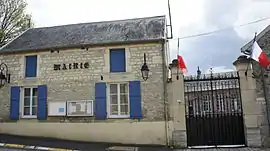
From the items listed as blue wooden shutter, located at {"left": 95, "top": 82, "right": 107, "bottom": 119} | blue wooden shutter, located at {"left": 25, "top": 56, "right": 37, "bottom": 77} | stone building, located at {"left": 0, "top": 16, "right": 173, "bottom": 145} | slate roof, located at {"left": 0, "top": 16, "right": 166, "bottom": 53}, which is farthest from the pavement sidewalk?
slate roof, located at {"left": 0, "top": 16, "right": 166, "bottom": 53}

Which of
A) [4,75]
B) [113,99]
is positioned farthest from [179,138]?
[4,75]

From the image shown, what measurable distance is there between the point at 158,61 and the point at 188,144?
3.40m

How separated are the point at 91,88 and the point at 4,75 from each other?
4.25m

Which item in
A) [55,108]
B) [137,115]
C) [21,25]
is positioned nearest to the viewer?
[137,115]

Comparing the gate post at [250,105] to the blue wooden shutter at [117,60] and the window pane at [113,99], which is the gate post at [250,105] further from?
the window pane at [113,99]

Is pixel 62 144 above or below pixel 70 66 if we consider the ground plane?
below

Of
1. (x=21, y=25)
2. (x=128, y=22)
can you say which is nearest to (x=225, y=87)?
(x=128, y=22)

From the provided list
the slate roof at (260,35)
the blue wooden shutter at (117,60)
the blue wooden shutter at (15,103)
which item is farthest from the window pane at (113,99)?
the slate roof at (260,35)

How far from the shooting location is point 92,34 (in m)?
12.7

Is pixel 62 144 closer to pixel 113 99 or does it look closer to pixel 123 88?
pixel 113 99

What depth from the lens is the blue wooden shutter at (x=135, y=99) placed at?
35.1 feet

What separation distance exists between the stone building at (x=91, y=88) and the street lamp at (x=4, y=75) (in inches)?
6.4

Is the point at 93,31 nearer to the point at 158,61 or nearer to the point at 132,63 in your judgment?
the point at 132,63

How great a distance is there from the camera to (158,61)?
35.9ft
